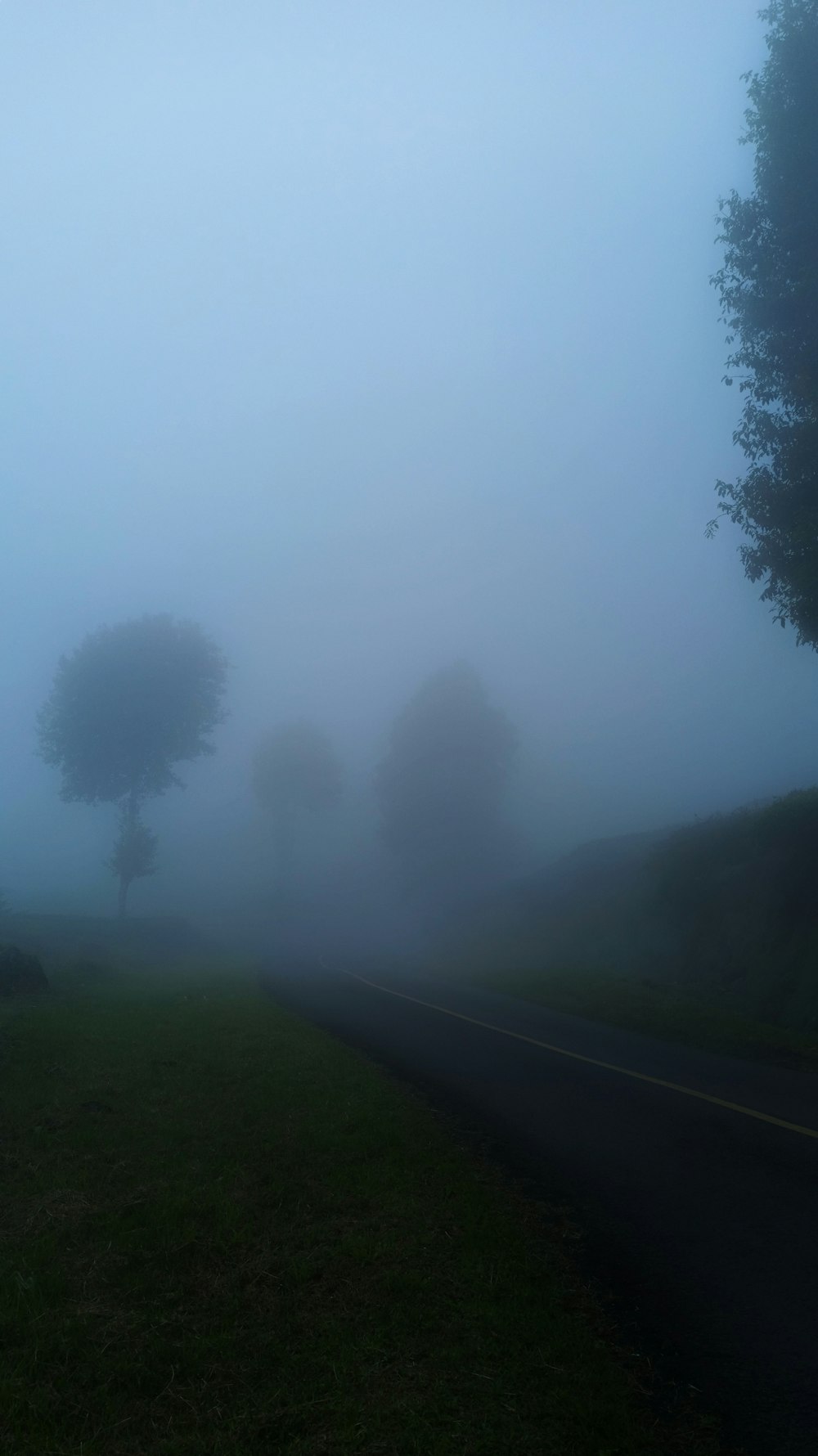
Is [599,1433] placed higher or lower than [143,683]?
lower

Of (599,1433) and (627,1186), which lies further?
(627,1186)

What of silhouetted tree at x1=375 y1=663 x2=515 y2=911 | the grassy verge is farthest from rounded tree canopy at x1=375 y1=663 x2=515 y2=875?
the grassy verge

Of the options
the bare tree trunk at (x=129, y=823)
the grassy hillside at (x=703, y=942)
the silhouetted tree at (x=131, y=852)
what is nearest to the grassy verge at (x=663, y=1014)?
the grassy hillside at (x=703, y=942)

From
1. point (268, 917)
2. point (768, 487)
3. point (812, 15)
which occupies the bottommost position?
point (268, 917)

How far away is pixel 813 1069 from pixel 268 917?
6339cm

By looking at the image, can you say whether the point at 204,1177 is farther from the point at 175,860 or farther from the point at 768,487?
the point at 175,860

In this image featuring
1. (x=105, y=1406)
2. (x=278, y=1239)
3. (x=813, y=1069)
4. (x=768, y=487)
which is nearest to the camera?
(x=105, y=1406)

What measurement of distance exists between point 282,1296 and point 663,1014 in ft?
45.7

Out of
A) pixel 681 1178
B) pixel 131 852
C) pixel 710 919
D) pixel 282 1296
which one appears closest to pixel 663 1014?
pixel 710 919

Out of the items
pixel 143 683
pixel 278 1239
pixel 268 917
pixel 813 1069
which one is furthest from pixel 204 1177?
pixel 268 917

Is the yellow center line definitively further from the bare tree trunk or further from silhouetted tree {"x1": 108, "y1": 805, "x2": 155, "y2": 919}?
silhouetted tree {"x1": 108, "y1": 805, "x2": 155, "y2": 919}

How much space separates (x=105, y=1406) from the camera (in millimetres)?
4375

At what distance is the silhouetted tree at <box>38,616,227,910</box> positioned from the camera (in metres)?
48.8

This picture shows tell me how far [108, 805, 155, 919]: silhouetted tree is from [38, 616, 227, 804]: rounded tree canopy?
194 centimetres
